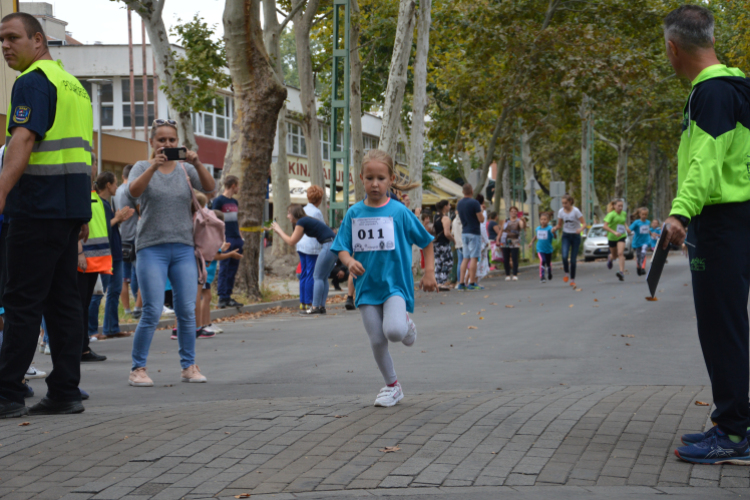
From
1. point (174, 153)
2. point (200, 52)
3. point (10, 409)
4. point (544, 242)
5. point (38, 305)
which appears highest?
point (200, 52)

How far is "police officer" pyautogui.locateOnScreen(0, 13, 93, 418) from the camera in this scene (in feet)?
18.4

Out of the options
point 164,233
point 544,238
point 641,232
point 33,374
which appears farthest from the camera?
point 641,232

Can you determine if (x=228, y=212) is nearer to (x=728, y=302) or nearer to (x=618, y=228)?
(x=728, y=302)

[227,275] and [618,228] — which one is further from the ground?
[618,228]

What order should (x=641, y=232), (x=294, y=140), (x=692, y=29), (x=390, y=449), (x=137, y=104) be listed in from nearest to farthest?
1. (x=692, y=29)
2. (x=390, y=449)
3. (x=641, y=232)
4. (x=137, y=104)
5. (x=294, y=140)

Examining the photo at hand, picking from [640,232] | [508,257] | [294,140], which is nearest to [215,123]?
[294,140]

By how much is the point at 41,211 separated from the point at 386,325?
2253mm

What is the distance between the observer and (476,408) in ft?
19.0

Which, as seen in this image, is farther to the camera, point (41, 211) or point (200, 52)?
point (200, 52)

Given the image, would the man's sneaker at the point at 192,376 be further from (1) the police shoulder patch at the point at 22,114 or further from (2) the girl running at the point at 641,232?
(2) the girl running at the point at 641,232

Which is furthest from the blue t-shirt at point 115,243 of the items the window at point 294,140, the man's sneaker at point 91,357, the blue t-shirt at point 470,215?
the window at point 294,140

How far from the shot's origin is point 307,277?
15.2 m

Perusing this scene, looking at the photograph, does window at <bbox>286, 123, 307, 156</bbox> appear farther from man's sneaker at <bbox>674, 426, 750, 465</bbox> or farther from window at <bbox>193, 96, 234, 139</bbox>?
man's sneaker at <bbox>674, 426, 750, 465</bbox>

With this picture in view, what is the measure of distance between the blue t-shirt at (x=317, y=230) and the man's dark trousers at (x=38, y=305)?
8.29 metres
